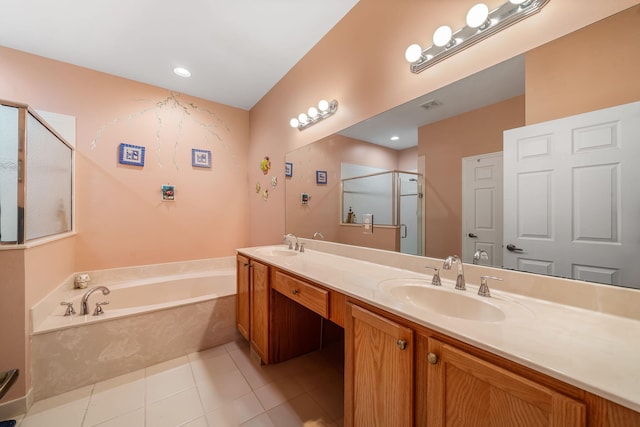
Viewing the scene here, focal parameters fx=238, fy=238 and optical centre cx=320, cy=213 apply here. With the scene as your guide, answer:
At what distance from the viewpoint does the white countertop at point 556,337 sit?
0.47 metres

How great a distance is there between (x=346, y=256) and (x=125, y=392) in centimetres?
171

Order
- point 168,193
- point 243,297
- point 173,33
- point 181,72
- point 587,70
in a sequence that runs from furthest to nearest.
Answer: point 168,193
point 181,72
point 243,297
point 173,33
point 587,70

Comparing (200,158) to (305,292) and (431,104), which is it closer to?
(305,292)

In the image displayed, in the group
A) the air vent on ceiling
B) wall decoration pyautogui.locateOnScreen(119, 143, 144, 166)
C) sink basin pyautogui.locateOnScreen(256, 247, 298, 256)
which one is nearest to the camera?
the air vent on ceiling

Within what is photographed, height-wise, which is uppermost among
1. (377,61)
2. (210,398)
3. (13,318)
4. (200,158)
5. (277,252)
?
(377,61)

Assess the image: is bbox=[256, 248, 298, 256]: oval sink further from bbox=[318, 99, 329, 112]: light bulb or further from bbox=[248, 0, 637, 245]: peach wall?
bbox=[318, 99, 329, 112]: light bulb

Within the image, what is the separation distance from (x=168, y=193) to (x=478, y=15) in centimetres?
301

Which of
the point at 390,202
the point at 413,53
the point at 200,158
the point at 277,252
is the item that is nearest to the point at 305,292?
the point at 390,202

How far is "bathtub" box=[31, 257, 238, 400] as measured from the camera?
151 cm

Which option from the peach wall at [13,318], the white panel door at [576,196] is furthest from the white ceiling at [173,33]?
the peach wall at [13,318]

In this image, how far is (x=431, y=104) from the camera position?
4.17 ft

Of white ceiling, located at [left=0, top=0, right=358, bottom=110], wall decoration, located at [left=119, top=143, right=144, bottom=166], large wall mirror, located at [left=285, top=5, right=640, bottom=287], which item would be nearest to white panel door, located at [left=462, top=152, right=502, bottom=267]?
large wall mirror, located at [left=285, top=5, right=640, bottom=287]

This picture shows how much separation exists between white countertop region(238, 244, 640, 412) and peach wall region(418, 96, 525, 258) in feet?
0.91

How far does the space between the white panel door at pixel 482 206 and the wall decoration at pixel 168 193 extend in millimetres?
2877
